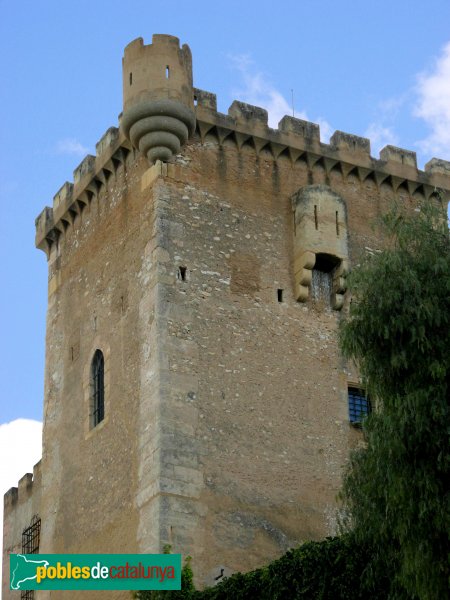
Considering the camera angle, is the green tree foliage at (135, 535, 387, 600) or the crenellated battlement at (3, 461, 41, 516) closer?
the green tree foliage at (135, 535, 387, 600)

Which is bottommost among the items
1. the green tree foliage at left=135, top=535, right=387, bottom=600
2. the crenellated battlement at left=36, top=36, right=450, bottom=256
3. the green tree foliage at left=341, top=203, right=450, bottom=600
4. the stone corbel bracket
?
the green tree foliage at left=135, top=535, right=387, bottom=600

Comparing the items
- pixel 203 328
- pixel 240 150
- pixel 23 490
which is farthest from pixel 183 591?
pixel 23 490

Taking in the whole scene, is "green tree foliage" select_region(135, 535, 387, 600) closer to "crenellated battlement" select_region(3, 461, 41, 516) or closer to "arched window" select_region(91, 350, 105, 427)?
"arched window" select_region(91, 350, 105, 427)

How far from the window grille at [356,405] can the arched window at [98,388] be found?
15.2 ft

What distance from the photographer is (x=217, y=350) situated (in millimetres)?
23125

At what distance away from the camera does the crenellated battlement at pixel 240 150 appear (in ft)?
80.4

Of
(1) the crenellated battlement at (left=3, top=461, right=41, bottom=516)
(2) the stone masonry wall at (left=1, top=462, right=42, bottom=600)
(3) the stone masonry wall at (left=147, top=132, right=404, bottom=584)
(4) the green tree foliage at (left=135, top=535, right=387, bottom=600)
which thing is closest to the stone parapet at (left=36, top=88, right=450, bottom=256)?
(3) the stone masonry wall at (left=147, top=132, right=404, bottom=584)

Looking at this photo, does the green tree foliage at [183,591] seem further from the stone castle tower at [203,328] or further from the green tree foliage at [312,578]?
the green tree foliage at [312,578]

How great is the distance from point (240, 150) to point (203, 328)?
395 centimetres

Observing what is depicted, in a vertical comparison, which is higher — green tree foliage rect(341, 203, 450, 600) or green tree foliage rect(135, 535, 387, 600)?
green tree foliage rect(341, 203, 450, 600)

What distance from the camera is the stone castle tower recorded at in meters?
22.2

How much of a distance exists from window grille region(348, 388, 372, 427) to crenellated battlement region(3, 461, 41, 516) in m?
8.00

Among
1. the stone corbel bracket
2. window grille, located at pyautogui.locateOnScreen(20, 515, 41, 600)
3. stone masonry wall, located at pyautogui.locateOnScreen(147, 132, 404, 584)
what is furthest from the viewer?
window grille, located at pyautogui.locateOnScreen(20, 515, 41, 600)

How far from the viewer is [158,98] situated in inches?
940
